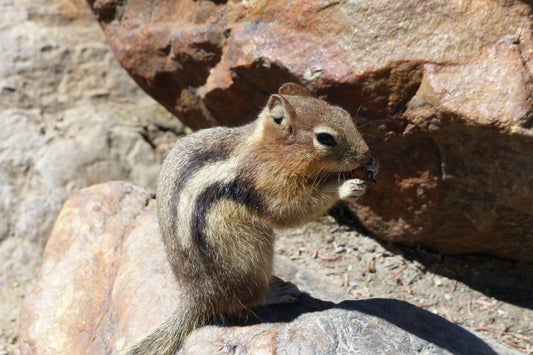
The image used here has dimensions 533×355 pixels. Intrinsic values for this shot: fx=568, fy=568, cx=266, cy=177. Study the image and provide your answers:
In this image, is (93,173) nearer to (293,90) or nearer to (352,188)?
(293,90)

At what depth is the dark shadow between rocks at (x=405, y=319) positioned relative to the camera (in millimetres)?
3883

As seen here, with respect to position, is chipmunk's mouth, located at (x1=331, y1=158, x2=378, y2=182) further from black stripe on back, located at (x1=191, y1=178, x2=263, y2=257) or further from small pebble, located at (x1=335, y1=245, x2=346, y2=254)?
small pebble, located at (x1=335, y1=245, x2=346, y2=254)

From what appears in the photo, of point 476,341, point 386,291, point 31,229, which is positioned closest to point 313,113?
point 476,341

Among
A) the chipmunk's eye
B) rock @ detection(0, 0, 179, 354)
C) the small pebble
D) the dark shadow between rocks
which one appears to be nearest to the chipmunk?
the chipmunk's eye

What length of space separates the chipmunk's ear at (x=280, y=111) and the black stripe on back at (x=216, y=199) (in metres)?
0.49

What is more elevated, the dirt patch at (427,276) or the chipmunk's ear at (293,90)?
the chipmunk's ear at (293,90)

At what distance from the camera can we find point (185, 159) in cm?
422

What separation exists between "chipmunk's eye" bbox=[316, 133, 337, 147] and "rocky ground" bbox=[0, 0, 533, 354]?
5.86 feet

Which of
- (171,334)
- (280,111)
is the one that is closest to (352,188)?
(280,111)

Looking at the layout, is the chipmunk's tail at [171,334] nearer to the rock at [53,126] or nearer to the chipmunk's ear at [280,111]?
the chipmunk's ear at [280,111]

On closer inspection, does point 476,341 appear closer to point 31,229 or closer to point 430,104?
point 430,104

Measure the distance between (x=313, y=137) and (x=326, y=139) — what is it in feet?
0.30

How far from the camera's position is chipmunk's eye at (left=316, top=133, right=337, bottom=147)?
3.95 metres

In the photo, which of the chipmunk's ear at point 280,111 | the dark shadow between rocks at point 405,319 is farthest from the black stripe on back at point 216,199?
the dark shadow between rocks at point 405,319
